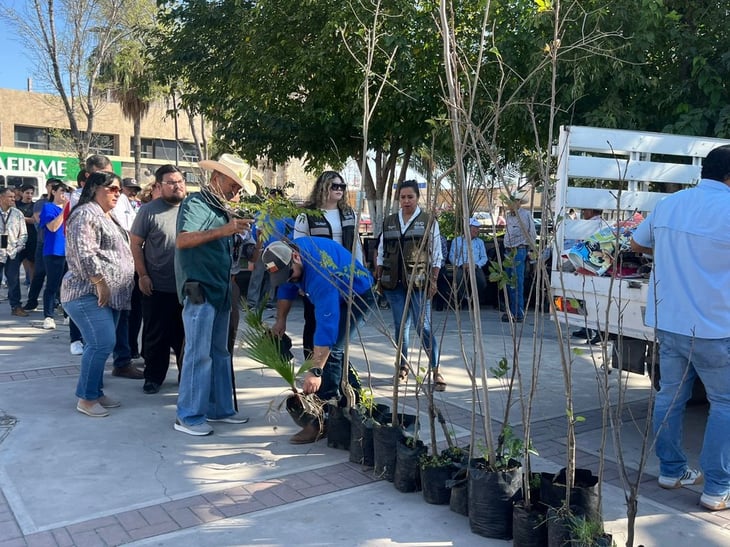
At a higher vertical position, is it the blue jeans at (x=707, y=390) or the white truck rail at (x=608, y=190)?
the white truck rail at (x=608, y=190)

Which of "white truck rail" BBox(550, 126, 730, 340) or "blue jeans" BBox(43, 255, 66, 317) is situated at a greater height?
"white truck rail" BBox(550, 126, 730, 340)

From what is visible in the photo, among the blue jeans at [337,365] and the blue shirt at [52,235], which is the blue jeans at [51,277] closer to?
the blue shirt at [52,235]

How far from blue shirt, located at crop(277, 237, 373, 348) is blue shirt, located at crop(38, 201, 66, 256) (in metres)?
5.34

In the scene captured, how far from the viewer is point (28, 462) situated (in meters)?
4.32

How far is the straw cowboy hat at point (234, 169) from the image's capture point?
4598 millimetres

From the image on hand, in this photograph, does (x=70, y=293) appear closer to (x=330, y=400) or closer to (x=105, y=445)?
(x=105, y=445)

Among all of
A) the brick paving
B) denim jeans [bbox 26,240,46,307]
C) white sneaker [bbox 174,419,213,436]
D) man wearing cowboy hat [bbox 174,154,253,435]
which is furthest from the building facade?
the brick paving

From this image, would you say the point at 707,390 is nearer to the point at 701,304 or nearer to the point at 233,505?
the point at 701,304

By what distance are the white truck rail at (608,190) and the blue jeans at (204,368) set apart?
248cm

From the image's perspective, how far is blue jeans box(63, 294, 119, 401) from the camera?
512cm

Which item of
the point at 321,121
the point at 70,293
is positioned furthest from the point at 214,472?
the point at 321,121

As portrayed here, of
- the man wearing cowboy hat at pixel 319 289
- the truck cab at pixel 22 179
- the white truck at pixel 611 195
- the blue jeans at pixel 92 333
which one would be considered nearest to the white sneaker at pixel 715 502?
the white truck at pixel 611 195

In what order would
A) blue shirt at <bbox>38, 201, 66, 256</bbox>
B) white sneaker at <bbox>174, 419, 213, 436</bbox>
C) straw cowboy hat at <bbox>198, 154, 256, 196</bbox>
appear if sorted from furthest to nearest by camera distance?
blue shirt at <bbox>38, 201, 66, 256</bbox> → white sneaker at <bbox>174, 419, 213, 436</bbox> → straw cowboy hat at <bbox>198, 154, 256, 196</bbox>

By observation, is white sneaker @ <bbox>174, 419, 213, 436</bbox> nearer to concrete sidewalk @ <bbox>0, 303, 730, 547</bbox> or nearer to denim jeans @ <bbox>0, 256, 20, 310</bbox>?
concrete sidewalk @ <bbox>0, 303, 730, 547</bbox>
